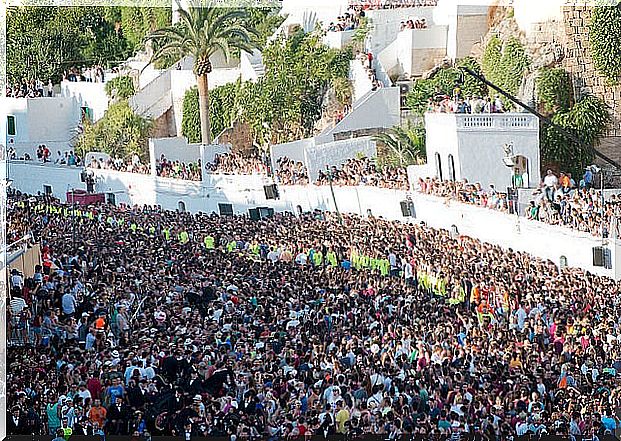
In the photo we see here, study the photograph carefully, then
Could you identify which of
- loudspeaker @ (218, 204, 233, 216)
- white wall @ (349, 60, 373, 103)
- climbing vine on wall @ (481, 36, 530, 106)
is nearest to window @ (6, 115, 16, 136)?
loudspeaker @ (218, 204, 233, 216)

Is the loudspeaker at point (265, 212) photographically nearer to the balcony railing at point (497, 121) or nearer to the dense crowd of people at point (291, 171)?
the dense crowd of people at point (291, 171)

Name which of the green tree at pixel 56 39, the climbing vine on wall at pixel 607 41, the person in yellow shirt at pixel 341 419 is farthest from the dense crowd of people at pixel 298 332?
the climbing vine on wall at pixel 607 41

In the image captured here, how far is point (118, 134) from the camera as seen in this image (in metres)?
7.99

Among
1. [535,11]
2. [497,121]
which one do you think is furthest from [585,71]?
[497,121]

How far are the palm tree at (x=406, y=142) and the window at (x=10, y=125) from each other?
114 inches

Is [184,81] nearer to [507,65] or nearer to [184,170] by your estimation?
[184,170]

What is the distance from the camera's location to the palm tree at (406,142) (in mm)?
7758

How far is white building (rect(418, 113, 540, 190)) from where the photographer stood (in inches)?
305

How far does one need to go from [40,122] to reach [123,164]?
0.73m

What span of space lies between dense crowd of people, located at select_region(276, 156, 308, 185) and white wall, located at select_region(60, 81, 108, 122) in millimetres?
1497

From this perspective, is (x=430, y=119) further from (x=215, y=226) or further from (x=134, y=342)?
(x=134, y=342)

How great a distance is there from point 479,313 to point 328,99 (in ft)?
6.75

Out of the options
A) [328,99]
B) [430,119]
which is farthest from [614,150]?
[328,99]

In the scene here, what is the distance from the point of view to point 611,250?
302 inches
